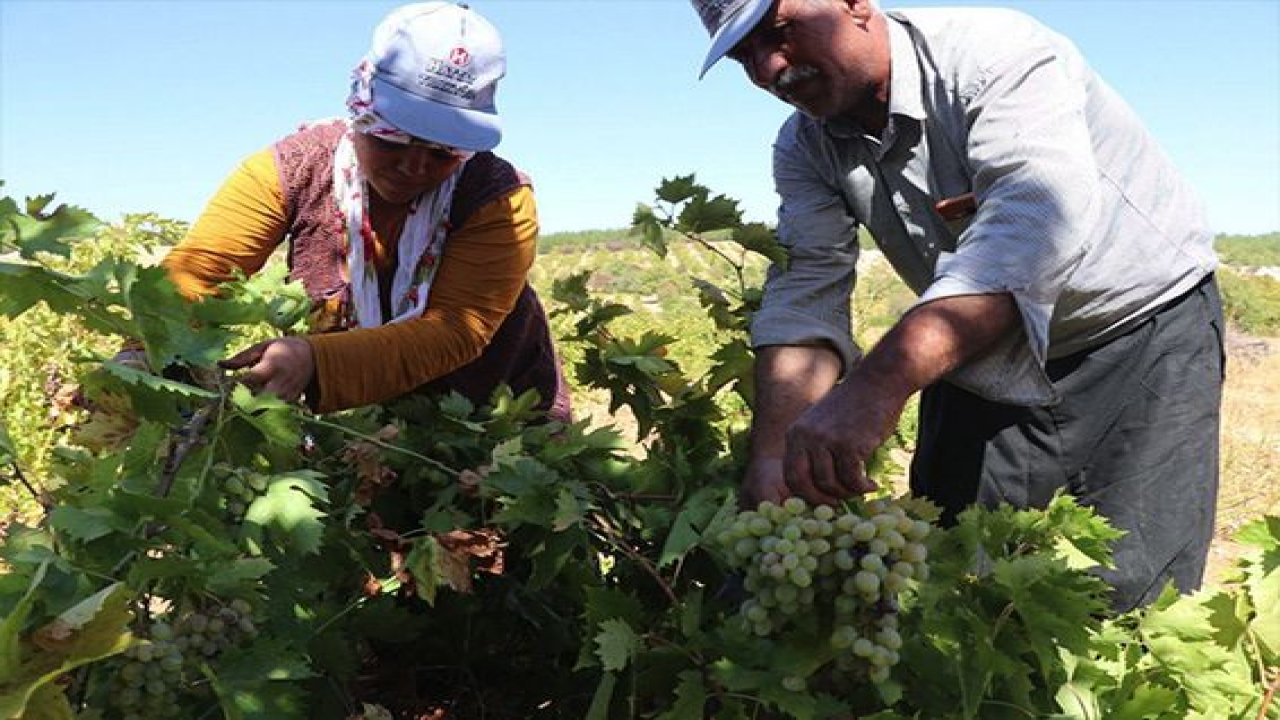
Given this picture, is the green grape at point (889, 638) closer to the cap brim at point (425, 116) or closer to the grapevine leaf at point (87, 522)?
the grapevine leaf at point (87, 522)

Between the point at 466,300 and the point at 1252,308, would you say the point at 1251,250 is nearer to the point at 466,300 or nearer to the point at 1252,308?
the point at 1252,308

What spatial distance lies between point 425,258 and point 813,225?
37.8 inches

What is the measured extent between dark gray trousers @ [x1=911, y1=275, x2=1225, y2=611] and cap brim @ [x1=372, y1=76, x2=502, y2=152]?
4.75 feet

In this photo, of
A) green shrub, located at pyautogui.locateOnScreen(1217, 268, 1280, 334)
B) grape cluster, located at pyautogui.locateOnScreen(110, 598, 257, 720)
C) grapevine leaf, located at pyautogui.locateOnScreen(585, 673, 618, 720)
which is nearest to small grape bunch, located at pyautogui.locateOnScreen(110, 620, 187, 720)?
grape cluster, located at pyautogui.locateOnScreen(110, 598, 257, 720)

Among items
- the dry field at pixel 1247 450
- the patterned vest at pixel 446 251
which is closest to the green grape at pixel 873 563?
the patterned vest at pixel 446 251

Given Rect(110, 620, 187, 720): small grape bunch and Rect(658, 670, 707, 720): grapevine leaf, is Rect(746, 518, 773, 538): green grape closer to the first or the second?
Rect(658, 670, 707, 720): grapevine leaf

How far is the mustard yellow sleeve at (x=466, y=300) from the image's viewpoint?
277cm

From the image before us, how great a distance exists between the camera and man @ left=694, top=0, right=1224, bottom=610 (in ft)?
6.88

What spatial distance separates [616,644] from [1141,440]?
154cm

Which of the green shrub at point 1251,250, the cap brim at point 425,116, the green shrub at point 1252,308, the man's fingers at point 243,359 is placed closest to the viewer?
the man's fingers at point 243,359

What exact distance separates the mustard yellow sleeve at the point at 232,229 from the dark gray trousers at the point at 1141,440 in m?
1.89

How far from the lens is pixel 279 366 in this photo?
7.68ft

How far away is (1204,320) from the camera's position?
2773mm

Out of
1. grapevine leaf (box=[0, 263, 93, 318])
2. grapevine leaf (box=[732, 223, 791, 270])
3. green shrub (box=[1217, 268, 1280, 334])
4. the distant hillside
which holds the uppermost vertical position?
grapevine leaf (box=[0, 263, 93, 318])
